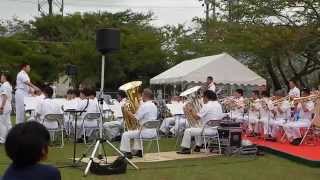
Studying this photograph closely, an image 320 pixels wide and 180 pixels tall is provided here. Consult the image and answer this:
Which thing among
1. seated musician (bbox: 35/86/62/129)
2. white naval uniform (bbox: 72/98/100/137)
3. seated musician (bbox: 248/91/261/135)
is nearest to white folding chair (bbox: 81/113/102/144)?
white naval uniform (bbox: 72/98/100/137)

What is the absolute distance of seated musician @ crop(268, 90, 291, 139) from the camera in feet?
48.7

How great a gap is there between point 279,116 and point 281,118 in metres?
0.10

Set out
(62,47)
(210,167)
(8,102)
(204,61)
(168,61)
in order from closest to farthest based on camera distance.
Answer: (210,167), (8,102), (204,61), (168,61), (62,47)

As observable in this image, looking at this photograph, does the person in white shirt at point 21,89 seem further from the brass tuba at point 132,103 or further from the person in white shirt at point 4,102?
the brass tuba at point 132,103

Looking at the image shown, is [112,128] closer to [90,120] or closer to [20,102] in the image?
[90,120]

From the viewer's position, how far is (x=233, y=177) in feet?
32.3

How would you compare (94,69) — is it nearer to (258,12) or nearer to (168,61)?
(168,61)

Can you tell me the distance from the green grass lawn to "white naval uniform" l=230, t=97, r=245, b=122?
13.2 feet

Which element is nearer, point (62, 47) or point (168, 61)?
point (168, 61)

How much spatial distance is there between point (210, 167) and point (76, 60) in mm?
31877

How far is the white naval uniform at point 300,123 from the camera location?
14.2 meters

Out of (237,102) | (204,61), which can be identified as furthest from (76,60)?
Answer: (237,102)

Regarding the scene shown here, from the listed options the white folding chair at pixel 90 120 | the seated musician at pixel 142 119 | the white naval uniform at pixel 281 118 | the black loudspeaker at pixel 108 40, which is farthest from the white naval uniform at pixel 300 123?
the black loudspeaker at pixel 108 40

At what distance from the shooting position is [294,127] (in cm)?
1432
